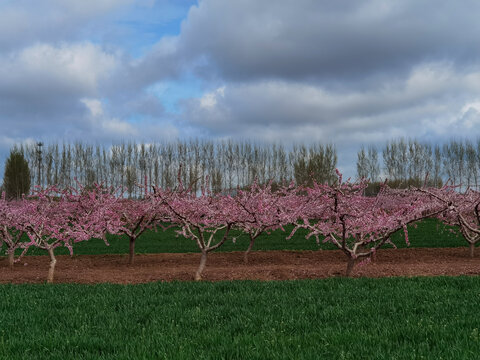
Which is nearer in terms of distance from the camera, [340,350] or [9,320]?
[340,350]

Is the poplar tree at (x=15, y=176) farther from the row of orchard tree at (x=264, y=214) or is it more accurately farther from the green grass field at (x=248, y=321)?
the green grass field at (x=248, y=321)

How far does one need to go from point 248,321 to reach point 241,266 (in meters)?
8.87

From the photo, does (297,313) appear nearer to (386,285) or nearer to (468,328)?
(468,328)

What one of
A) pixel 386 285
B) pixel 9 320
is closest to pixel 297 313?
pixel 386 285

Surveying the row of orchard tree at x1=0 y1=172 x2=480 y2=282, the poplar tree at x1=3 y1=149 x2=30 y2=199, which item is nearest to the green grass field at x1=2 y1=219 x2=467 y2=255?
the row of orchard tree at x1=0 y1=172 x2=480 y2=282

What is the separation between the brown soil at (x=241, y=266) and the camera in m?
12.1

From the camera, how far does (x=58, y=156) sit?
55250 millimetres

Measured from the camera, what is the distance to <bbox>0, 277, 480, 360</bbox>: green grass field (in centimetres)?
488

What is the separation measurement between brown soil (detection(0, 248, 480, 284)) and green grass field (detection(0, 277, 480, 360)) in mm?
2861

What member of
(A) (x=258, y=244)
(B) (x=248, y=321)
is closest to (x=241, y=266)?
(A) (x=258, y=244)

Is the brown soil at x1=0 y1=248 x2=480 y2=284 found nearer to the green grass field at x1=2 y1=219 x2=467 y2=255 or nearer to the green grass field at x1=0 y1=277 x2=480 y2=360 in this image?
the green grass field at x1=2 y1=219 x2=467 y2=255

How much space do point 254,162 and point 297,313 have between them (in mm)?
45909

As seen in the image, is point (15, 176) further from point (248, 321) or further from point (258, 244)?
point (248, 321)

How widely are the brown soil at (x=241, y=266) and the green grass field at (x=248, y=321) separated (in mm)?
2861
